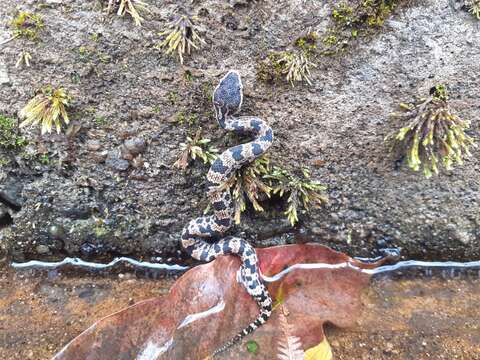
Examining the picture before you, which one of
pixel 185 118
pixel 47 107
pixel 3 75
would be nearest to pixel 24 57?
pixel 3 75

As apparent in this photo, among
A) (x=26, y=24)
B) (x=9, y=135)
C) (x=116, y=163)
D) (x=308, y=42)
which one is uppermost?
(x=26, y=24)

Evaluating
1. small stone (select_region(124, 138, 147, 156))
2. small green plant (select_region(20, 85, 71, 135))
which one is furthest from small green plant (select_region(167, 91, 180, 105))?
small green plant (select_region(20, 85, 71, 135))

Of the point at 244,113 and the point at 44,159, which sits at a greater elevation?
the point at 244,113

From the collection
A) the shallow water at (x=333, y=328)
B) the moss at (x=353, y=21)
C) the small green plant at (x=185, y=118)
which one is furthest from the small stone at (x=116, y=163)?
the moss at (x=353, y=21)

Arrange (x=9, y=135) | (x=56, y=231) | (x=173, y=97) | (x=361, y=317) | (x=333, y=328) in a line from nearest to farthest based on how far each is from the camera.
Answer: (x=333, y=328)
(x=361, y=317)
(x=173, y=97)
(x=9, y=135)
(x=56, y=231)

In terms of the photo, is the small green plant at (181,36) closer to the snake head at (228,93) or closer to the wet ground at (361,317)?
the snake head at (228,93)

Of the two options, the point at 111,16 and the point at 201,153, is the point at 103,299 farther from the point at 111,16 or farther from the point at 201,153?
the point at 111,16

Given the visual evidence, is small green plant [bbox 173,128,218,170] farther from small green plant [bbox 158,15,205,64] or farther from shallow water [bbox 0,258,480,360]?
shallow water [bbox 0,258,480,360]

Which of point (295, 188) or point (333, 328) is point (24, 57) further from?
point (333, 328)
